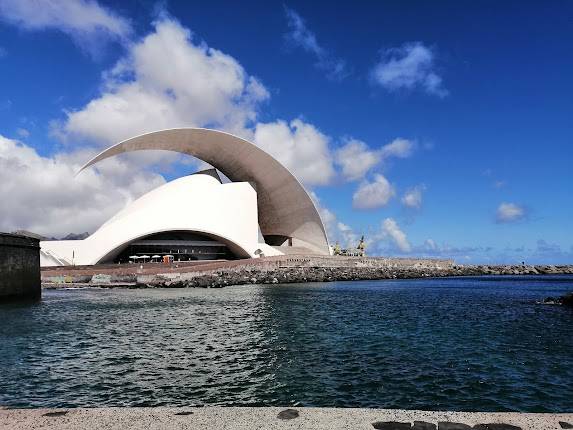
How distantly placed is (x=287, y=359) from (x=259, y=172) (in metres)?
43.6

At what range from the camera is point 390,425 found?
3895 millimetres

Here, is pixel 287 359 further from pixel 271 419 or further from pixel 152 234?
pixel 152 234

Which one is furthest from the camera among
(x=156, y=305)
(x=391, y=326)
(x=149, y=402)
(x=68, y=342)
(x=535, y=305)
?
(x=535, y=305)

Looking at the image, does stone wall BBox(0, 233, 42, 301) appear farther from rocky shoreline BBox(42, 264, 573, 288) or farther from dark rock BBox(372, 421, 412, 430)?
dark rock BBox(372, 421, 412, 430)

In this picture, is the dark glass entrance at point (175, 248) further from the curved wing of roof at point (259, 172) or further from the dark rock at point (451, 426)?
the dark rock at point (451, 426)

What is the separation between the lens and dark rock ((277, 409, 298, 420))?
4141 millimetres

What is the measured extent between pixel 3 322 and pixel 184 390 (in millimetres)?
10266

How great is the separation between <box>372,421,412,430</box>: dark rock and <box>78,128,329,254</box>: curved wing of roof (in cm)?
4403

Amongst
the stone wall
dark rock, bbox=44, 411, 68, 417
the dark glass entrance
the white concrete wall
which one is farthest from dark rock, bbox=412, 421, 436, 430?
the dark glass entrance

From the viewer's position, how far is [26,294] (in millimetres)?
22281

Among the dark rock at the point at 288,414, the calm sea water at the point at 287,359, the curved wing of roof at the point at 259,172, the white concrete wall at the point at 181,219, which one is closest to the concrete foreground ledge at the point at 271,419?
the dark rock at the point at 288,414

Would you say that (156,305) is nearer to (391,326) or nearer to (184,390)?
(391,326)

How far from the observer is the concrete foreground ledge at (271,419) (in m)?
3.90

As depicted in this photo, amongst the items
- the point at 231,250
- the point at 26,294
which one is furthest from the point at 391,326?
the point at 231,250
